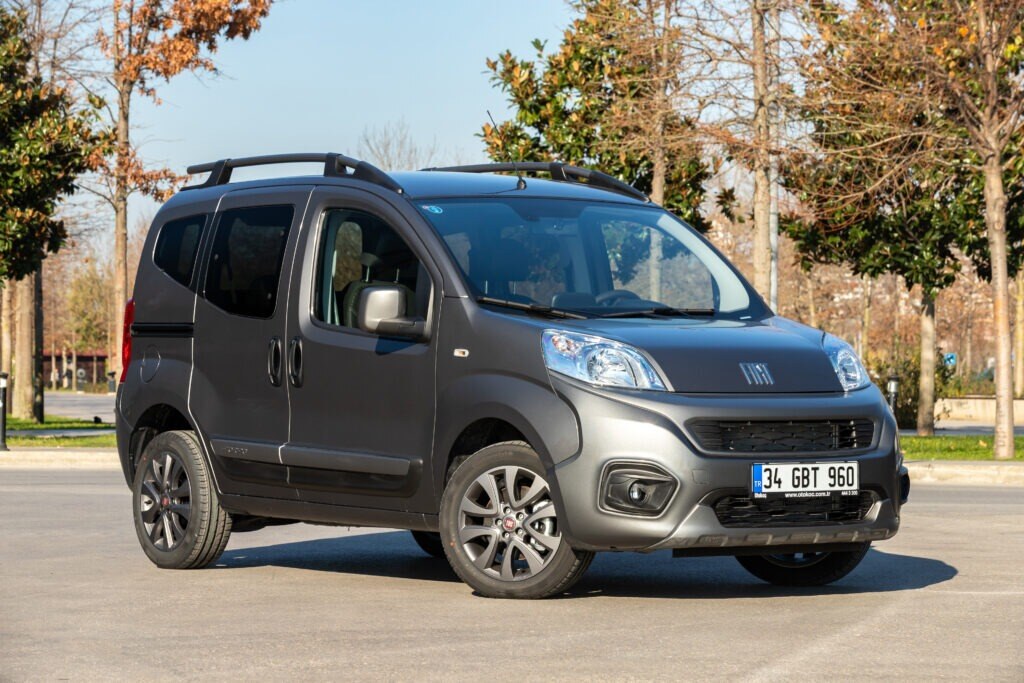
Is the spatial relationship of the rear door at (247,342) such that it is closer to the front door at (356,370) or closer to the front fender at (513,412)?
the front door at (356,370)

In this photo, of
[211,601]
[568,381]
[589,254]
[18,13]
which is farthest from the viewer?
[18,13]

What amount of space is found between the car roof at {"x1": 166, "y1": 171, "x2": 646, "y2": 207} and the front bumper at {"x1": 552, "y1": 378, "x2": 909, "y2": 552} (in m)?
1.57

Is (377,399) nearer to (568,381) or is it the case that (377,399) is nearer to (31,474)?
(568,381)

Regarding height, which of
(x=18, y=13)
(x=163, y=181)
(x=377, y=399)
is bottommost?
(x=377, y=399)

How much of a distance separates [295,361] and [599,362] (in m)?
1.91

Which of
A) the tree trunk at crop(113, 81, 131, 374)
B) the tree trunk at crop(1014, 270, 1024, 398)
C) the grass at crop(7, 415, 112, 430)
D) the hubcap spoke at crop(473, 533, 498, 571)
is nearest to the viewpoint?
the hubcap spoke at crop(473, 533, 498, 571)

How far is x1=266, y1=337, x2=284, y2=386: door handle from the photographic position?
28.7 ft

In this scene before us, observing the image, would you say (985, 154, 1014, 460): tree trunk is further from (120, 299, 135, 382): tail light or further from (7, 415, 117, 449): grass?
(120, 299, 135, 382): tail light

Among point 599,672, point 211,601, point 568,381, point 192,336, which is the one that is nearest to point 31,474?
point 192,336

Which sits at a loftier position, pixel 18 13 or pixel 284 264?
pixel 18 13

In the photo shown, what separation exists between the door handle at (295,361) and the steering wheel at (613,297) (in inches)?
61.9

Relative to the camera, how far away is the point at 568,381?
293 inches

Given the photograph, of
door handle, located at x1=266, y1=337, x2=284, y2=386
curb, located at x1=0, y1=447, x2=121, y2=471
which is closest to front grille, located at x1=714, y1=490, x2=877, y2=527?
door handle, located at x1=266, y1=337, x2=284, y2=386

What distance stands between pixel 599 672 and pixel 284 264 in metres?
3.63
